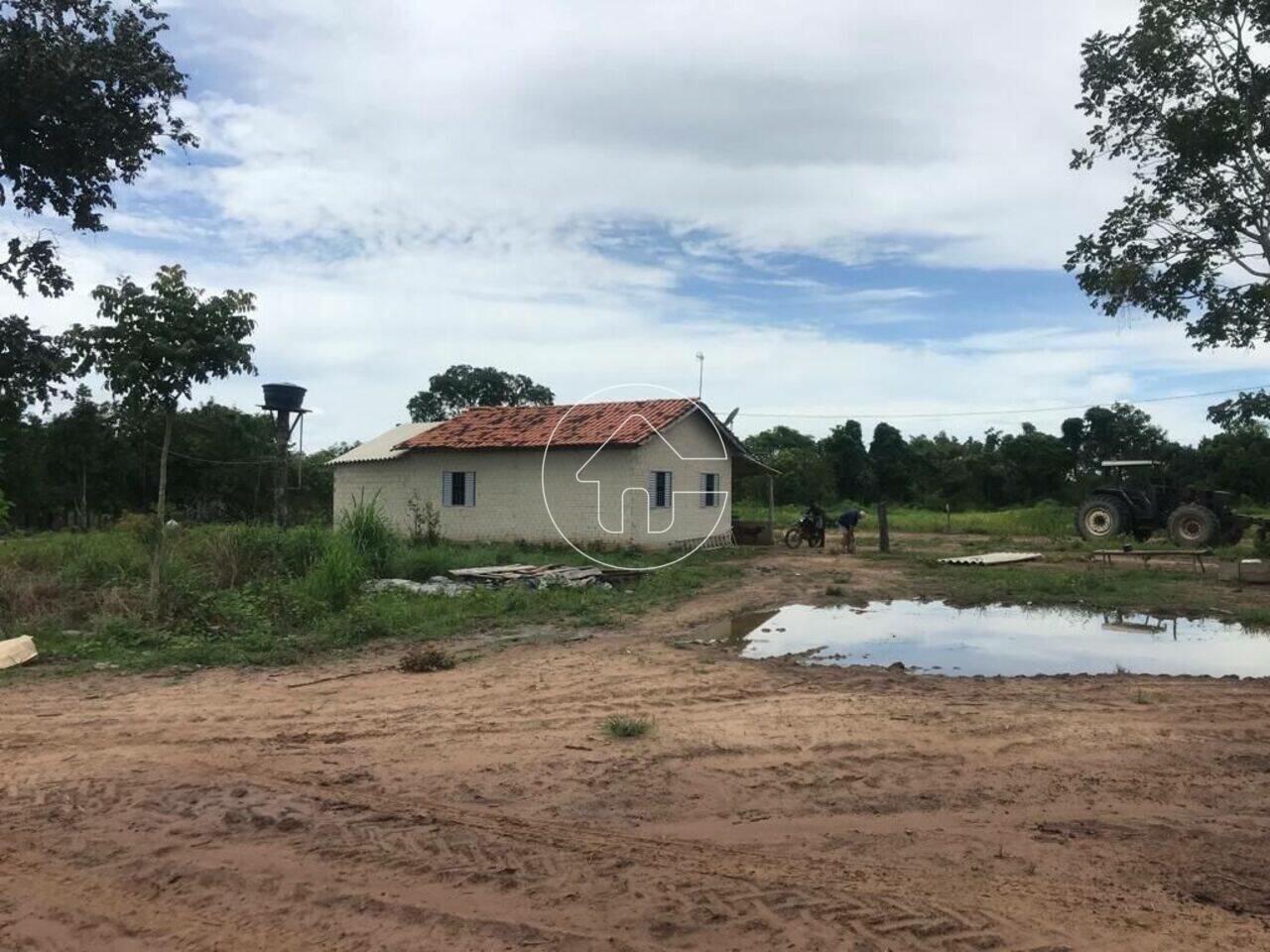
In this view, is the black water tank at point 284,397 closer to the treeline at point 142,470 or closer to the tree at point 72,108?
the treeline at point 142,470

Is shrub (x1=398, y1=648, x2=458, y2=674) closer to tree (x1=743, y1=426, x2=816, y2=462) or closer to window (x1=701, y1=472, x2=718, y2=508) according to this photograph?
window (x1=701, y1=472, x2=718, y2=508)

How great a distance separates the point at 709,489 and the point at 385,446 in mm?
9522

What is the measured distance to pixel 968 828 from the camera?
4.63 m

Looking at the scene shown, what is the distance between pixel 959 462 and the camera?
47.2 meters

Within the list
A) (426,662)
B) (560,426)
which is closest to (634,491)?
(560,426)

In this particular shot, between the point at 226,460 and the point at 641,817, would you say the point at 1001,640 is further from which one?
the point at 226,460

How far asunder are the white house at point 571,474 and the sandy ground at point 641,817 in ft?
47.1

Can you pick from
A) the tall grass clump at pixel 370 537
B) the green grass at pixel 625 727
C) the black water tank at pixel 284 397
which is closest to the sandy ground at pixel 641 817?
the green grass at pixel 625 727

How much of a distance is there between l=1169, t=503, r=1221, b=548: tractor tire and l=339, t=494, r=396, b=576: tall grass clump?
1684 centimetres

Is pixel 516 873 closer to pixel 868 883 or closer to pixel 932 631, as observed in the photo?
pixel 868 883

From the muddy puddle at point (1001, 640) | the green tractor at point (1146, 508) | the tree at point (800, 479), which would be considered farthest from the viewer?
the tree at point (800, 479)

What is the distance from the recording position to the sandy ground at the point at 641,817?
3.64m

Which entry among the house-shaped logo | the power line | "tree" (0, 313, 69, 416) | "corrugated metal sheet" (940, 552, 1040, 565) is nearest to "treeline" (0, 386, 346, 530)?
the power line

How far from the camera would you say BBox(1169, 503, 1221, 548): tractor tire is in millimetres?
20625
